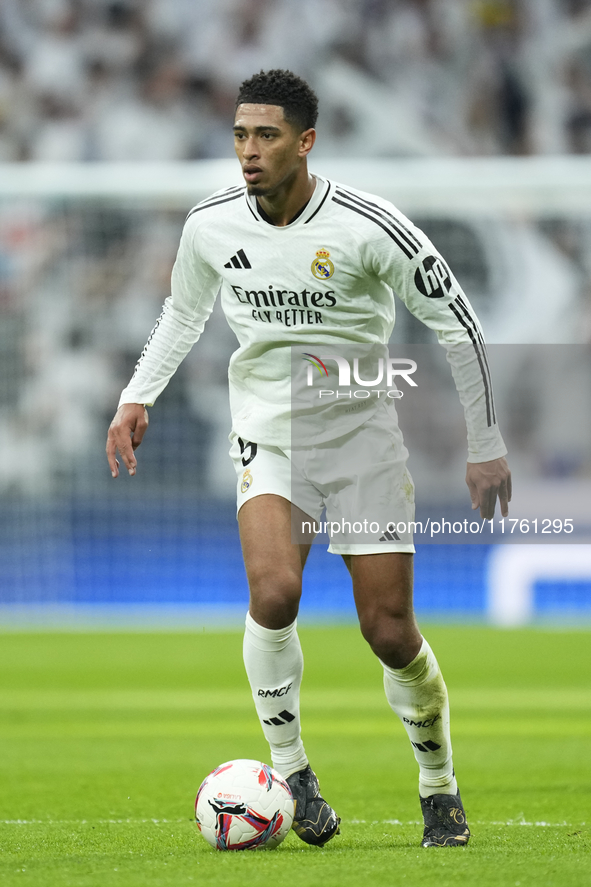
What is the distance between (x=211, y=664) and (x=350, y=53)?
8.62 m

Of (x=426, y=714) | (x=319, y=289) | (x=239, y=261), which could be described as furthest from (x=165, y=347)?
(x=426, y=714)

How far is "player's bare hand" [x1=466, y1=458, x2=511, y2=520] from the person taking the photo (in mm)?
3801

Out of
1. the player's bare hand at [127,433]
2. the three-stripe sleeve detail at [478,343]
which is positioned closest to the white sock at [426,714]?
the three-stripe sleeve detail at [478,343]

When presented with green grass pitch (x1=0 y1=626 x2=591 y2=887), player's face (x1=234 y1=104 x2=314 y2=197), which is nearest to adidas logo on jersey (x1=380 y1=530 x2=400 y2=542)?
green grass pitch (x1=0 y1=626 x2=591 y2=887)

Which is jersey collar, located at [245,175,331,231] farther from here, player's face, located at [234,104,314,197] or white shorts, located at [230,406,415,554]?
white shorts, located at [230,406,415,554]

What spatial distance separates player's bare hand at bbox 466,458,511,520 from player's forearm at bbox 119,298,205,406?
1057mm

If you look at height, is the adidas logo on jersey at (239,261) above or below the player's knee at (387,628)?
above

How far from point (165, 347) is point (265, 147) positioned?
2.62 ft

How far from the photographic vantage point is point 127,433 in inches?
161

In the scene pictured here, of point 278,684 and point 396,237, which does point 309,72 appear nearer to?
point 396,237

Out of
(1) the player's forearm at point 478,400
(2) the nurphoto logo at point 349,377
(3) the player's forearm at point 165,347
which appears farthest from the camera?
(3) the player's forearm at point 165,347

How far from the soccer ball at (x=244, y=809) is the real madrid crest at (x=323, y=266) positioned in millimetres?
1434

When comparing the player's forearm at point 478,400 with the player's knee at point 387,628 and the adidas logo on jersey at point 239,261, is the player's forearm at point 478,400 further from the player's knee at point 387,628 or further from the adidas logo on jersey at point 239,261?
the adidas logo on jersey at point 239,261

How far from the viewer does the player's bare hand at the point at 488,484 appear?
380 cm
